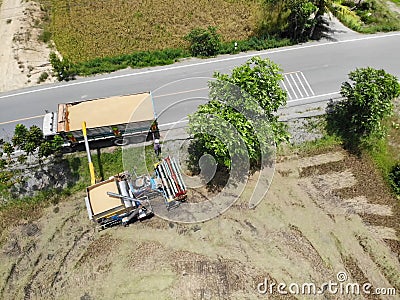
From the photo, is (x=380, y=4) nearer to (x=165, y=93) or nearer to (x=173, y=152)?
(x=165, y=93)

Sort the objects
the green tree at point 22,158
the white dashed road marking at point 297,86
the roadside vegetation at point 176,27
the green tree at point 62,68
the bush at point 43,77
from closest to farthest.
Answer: the green tree at point 22,158 < the white dashed road marking at point 297,86 < the green tree at point 62,68 < the bush at point 43,77 < the roadside vegetation at point 176,27

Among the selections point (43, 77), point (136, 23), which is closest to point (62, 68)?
point (43, 77)

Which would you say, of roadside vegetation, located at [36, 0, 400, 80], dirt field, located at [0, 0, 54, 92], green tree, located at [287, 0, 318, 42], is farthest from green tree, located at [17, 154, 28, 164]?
green tree, located at [287, 0, 318, 42]

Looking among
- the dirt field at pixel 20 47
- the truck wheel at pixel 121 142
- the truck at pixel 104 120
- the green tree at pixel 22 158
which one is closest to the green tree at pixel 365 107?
the truck at pixel 104 120

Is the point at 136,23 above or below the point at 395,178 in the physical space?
above

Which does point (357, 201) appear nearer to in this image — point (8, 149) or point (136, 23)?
point (8, 149)

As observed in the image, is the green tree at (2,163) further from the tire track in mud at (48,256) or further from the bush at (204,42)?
the bush at (204,42)

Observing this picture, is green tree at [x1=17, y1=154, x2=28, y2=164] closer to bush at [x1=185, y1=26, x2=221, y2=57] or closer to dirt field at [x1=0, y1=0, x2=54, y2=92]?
dirt field at [x1=0, y1=0, x2=54, y2=92]
